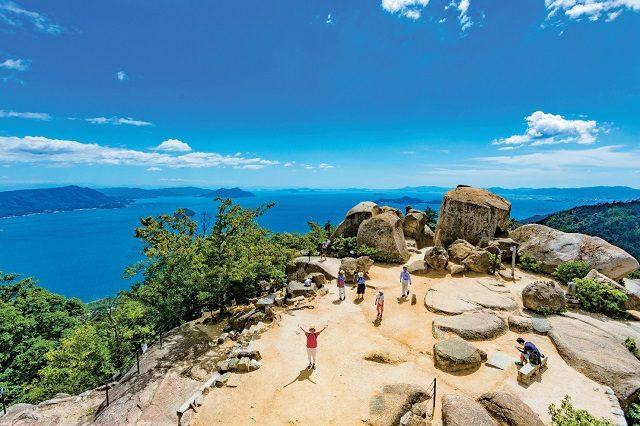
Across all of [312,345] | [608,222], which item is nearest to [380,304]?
[312,345]

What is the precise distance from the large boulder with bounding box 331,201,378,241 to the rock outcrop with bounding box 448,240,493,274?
26.1 ft

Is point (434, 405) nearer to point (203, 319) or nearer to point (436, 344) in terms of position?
point (436, 344)

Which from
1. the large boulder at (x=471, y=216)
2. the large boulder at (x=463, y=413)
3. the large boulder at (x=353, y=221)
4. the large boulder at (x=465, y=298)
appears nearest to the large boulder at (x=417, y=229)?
the large boulder at (x=471, y=216)

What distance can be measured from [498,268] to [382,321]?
11.2 m

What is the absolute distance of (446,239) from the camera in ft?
91.1

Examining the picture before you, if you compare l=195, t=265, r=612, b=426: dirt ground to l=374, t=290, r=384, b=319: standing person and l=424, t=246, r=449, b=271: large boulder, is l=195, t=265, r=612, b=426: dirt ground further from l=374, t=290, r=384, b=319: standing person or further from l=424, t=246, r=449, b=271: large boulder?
l=424, t=246, r=449, b=271: large boulder

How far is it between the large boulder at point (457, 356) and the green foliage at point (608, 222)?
105m

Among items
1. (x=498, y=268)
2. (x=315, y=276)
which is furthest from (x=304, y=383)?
(x=498, y=268)

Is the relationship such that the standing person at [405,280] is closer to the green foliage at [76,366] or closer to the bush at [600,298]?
the bush at [600,298]

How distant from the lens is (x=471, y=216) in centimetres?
2692

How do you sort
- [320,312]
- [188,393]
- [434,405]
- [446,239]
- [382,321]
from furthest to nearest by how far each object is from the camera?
[446,239]
[320,312]
[382,321]
[188,393]
[434,405]

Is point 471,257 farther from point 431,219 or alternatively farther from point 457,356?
point 431,219

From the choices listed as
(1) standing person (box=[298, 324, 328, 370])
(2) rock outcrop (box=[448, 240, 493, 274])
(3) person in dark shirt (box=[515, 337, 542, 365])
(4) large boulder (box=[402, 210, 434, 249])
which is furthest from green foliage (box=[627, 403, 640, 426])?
(4) large boulder (box=[402, 210, 434, 249])

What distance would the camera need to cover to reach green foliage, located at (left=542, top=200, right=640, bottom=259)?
102 metres
